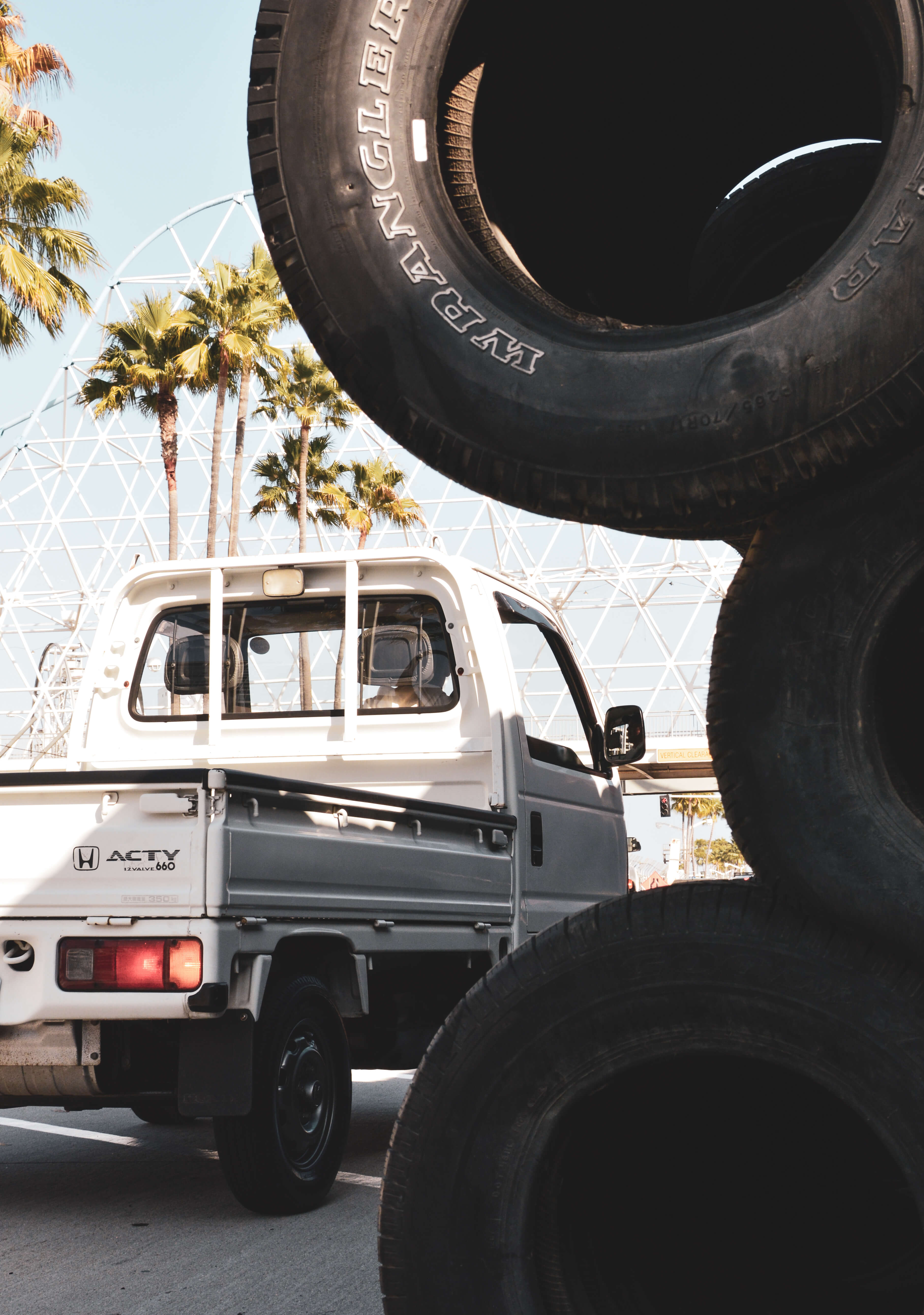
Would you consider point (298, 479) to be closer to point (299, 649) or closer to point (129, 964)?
point (299, 649)

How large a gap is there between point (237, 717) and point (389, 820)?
158cm

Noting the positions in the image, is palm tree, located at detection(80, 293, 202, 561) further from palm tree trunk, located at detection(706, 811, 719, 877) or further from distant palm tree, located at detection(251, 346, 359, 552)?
palm tree trunk, located at detection(706, 811, 719, 877)

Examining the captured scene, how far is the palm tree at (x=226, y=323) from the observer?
30.1 metres

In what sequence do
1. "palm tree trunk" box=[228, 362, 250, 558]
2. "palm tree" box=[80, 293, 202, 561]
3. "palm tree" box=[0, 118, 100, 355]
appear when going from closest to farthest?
1. "palm tree" box=[0, 118, 100, 355]
2. "palm tree" box=[80, 293, 202, 561]
3. "palm tree trunk" box=[228, 362, 250, 558]

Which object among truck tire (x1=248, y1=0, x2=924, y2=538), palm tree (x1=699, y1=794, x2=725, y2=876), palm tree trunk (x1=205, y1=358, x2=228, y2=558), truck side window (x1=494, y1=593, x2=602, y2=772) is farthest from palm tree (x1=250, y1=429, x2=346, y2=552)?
palm tree (x1=699, y1=794, x2=725, y2=876)

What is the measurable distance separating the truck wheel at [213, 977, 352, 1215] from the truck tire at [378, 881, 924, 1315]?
2685 millimetres

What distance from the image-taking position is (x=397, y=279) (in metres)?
2.55

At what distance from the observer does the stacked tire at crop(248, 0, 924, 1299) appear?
7.43ft

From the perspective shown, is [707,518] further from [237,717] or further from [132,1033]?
[237,717]

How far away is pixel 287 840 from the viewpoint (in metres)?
4.84

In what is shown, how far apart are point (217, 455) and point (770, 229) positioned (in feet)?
103

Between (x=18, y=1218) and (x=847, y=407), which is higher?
(x=847, y=407)

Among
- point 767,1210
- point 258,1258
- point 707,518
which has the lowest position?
point 258,1258

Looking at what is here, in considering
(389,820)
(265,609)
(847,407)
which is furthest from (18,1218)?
(847,407)
